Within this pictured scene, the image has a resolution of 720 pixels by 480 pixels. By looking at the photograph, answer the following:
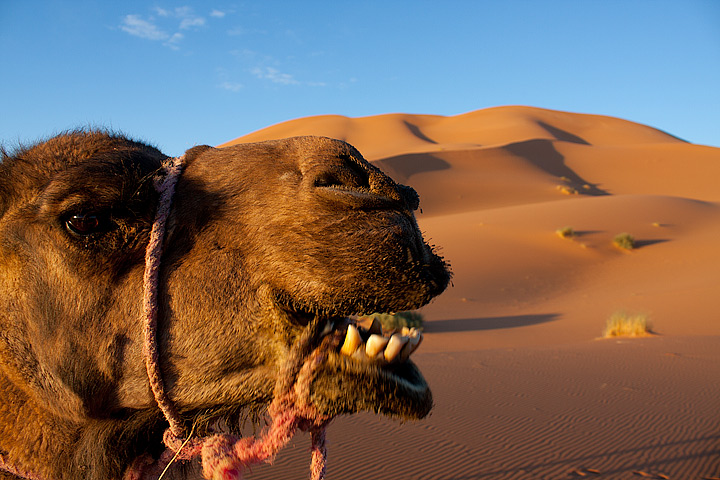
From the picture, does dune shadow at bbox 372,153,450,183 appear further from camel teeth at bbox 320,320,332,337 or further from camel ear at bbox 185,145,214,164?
camel teeth at bbox 320,320,332,337

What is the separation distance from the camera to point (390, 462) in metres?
5.91

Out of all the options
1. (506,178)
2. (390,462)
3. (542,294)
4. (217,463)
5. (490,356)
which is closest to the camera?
(217,463)

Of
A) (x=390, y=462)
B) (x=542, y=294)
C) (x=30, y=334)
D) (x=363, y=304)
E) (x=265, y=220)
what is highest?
(x=265, y=220)

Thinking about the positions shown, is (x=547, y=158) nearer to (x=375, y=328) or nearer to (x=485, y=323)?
(x=485, y=323)

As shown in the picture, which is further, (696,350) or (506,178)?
(506,178)

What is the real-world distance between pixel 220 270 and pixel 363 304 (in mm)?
461

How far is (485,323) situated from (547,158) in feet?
164

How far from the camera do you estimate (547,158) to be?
62.5 metres

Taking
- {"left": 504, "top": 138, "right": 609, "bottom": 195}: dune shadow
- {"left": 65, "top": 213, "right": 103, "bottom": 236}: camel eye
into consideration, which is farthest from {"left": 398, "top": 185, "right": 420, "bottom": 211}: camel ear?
{"left": 504, "top": 138, "right": 609, "bottom": 195}: dune shadow

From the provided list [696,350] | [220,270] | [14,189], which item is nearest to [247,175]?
[220,270]


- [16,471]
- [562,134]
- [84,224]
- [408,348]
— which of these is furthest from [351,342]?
[562,134]

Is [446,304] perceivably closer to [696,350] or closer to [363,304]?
[696,350]

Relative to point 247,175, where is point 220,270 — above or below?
below

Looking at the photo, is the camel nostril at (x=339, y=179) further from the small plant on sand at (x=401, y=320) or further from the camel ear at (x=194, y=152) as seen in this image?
the small plant on sand at (x=401, y=320)
